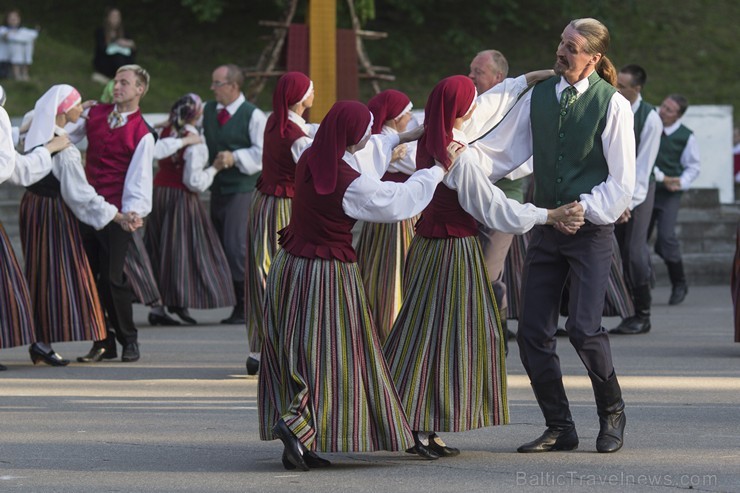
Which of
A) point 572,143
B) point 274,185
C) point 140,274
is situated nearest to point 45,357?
point 140,274

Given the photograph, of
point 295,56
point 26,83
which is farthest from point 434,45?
point 295,56

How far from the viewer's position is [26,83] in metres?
23.0

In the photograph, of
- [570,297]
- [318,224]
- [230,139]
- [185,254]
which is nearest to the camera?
[318,224]

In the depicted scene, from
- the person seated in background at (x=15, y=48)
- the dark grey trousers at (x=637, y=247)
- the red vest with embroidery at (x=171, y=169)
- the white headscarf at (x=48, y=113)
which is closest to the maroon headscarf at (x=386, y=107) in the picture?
the white headscarf at (x=48, y=113)

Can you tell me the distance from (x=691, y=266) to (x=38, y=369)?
→ 8.06 metres

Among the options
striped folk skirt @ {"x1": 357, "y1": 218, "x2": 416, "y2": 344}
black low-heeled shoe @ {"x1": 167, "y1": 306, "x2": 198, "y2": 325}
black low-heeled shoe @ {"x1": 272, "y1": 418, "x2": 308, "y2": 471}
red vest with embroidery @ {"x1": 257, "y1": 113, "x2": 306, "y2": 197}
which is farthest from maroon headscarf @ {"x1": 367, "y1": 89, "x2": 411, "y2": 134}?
black low-heeled shoe @ {"x1": 167, "y1": 306, "x2": 198, "y2": 325}

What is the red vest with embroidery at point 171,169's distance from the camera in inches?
471

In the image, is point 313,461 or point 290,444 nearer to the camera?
point 290,444

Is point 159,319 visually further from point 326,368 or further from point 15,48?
point 15,48

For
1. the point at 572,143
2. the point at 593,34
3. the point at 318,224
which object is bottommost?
the point at 318,224

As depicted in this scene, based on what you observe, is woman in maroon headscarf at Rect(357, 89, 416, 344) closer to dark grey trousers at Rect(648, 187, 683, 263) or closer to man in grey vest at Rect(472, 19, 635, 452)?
man in grey vest at Rect(472, 19, 635, 452)

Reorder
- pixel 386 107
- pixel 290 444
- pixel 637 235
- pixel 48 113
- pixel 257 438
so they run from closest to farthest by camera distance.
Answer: pixel 290 444, pixel 257 438, pixel 386 107, pixel 48 113, pixel 637 235

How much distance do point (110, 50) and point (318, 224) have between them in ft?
58.4

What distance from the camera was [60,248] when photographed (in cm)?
955
